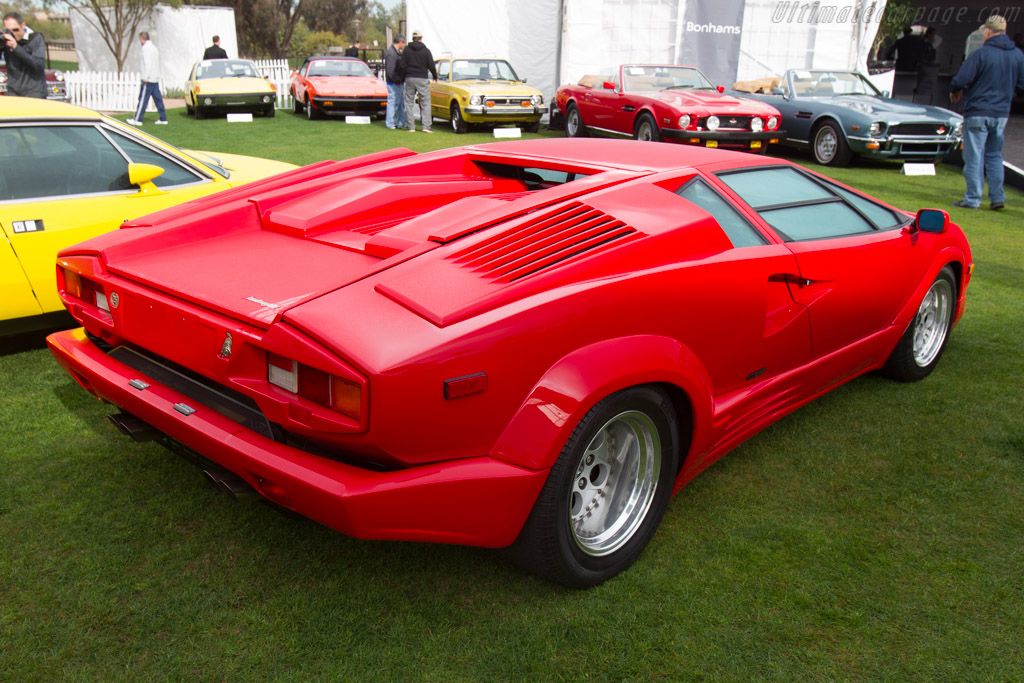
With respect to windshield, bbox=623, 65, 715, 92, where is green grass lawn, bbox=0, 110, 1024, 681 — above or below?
below

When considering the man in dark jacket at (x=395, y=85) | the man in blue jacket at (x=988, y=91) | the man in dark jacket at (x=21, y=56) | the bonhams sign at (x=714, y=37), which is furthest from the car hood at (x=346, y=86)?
the man in blue jacket at (x=988, y=91)

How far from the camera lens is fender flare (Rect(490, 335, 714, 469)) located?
1.98 meters

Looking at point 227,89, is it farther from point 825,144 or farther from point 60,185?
point 60,185

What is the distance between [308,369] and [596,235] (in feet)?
3.03

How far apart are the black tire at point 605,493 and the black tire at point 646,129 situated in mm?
9371

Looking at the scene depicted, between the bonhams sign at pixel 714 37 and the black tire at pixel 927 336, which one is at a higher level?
the bonhams sign at pixel 714 37

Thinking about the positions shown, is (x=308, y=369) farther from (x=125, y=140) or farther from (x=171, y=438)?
(x=125, y=140)

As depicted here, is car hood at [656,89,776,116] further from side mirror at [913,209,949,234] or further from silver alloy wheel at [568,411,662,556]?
silver alloy wheel at [568,411,662,556]

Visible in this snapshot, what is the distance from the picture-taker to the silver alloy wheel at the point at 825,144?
1130 centimetres

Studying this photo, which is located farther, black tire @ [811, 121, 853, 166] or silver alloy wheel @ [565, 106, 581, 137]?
silver alloy wheel @ [565, 106, 581, 137]

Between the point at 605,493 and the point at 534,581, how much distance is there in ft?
1.15

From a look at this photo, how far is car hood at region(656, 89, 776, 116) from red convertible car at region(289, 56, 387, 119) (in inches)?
271

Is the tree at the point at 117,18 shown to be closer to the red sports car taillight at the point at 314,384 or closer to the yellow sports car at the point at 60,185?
the yellow sports car at the point at 60,185

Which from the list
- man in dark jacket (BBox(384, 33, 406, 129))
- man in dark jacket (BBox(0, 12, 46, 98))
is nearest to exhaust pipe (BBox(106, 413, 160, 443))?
man in dark jacket (BBox(0, 12, 46, 98))
